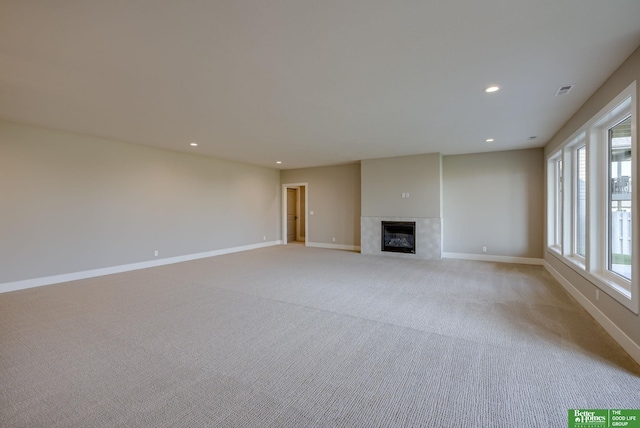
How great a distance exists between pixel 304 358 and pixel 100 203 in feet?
17.3

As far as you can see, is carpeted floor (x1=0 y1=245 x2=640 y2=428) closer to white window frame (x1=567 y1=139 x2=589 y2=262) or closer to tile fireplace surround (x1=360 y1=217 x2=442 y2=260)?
white window frame (x1=567 y1=139 x2=589 y2=262)

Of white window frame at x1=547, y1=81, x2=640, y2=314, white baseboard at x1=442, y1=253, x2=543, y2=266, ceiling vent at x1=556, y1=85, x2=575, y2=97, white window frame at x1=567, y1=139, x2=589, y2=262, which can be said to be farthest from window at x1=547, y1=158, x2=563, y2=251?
ceiling vent at x1=556, y1=85, x2=575, y2=97

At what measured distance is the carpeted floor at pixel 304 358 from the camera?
176 centimetres

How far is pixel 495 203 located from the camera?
6.73 metres

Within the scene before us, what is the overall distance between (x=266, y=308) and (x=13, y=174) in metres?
4.62

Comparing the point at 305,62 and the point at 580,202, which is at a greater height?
the point at 305,62

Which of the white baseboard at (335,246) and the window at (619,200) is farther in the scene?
the white baseboard at (335,246)

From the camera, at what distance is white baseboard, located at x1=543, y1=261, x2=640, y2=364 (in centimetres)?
241

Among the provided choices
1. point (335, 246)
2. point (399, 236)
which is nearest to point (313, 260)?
point (335, 246)

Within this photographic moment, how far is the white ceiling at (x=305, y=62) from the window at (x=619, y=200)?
2.12ft

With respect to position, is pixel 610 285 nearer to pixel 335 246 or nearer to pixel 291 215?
pixel 335 246

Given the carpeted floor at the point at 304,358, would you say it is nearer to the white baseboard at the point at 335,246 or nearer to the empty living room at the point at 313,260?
the empty living room at the point at 313,260

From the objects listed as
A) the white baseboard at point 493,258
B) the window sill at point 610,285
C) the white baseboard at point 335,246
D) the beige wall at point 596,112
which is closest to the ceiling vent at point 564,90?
the beige wall at point 596,112

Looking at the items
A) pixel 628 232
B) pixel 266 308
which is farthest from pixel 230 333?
pixel 628 232
